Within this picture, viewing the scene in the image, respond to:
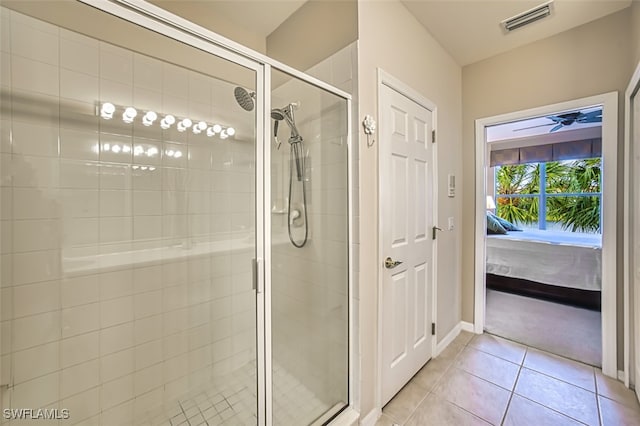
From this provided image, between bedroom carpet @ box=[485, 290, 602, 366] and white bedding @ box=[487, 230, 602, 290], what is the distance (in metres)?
0.31

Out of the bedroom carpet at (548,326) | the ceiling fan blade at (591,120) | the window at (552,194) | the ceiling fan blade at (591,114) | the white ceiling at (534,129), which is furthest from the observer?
the window at (552,194)

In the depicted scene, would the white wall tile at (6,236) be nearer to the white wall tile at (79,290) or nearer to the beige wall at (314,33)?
the white wall tile at (79,290)

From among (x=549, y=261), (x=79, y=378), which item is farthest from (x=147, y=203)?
(x=549, y=261)

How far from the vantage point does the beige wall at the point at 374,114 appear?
1.53 meters

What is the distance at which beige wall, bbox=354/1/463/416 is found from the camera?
153 cm

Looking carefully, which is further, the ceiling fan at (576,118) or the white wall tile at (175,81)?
the ceiling fan at (576,118)

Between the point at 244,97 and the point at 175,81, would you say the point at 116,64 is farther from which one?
the point at 244,97

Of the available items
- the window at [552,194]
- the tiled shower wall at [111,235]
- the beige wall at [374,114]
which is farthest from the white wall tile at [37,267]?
the window at [552,194]

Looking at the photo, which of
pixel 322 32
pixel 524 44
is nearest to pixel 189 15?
pixel 322 32

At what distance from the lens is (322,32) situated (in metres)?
1.70

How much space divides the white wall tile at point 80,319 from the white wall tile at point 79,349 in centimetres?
3

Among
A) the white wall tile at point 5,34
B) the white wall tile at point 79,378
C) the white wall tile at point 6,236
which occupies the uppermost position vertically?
the white wall tile at point 5,34

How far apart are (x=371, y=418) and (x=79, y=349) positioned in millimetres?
1659

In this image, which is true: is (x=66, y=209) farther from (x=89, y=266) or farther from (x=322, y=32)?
(x=322, y=32)
